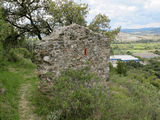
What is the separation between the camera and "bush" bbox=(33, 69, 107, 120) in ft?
13.1

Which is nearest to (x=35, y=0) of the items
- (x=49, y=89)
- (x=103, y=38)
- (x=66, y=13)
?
(x=66, y=13)

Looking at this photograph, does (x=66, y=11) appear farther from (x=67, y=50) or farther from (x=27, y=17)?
(x=67, y=50)

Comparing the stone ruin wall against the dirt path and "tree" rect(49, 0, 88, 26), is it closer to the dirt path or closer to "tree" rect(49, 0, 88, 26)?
the dirt path

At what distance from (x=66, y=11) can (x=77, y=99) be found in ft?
34.2

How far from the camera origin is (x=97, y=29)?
49.1 ft

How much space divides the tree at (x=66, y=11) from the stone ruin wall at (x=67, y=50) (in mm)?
6201

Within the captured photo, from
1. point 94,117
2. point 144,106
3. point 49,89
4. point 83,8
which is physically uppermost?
point 83,8

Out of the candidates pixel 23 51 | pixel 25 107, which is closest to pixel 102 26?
pixel 23 51

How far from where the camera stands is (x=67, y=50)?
5.83 m

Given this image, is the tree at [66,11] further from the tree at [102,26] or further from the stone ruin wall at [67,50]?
the stone ruin wall at [67,50]

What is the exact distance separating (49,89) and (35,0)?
9.59 m

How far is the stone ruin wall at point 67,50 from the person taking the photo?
5.40 m

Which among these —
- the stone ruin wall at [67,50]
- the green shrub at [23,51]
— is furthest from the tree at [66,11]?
the stone ruin wall at [67,50]

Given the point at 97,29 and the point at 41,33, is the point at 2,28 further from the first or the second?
the point at 97,29
